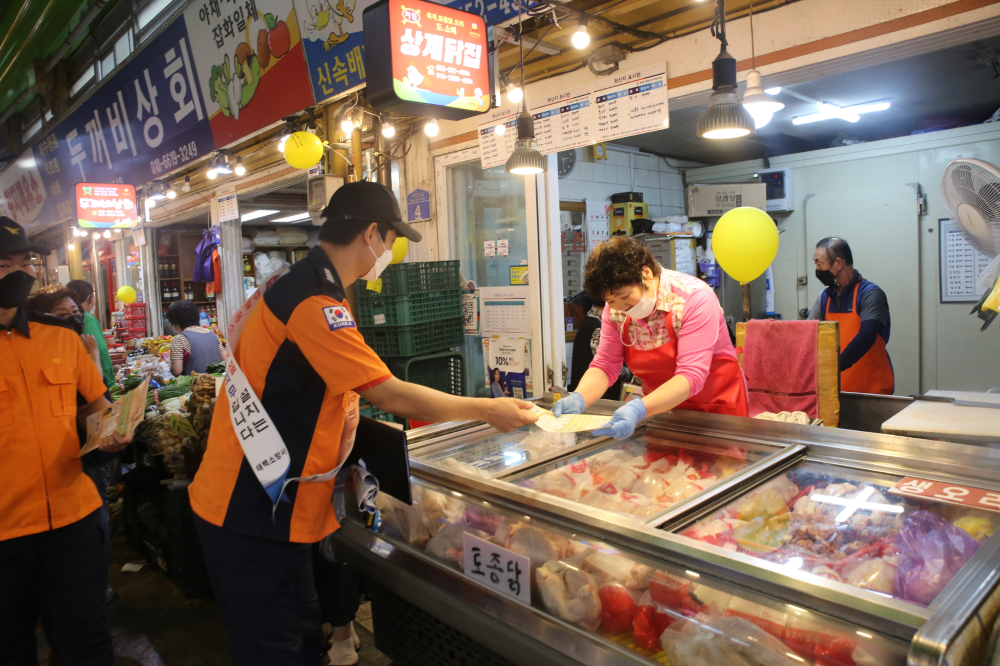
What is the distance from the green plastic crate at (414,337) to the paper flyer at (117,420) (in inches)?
101

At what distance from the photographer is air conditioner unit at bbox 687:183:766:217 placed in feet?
25.7

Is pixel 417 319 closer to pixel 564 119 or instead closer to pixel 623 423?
pixel 564 119

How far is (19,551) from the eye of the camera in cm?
237

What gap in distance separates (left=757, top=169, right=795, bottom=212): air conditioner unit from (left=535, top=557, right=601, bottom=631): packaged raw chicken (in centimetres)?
741

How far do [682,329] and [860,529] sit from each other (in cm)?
120

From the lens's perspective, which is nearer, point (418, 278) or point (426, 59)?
point (426, 59)

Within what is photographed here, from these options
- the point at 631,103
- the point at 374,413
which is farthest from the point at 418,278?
the point at 631,103

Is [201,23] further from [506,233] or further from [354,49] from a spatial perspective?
[506,233]

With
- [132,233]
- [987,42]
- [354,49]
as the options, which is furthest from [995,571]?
[132,233]

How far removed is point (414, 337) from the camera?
512 cm

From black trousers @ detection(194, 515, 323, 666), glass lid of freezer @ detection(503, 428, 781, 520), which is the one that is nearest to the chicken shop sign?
glass lid of freezer @ detection(503, 428, 781, 520)

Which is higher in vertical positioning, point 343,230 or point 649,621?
point 343,230

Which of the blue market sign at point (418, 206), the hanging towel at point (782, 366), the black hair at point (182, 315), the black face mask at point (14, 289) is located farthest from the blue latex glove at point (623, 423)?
the black hair at point (182, 315)

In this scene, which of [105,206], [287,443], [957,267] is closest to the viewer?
[287,443]
